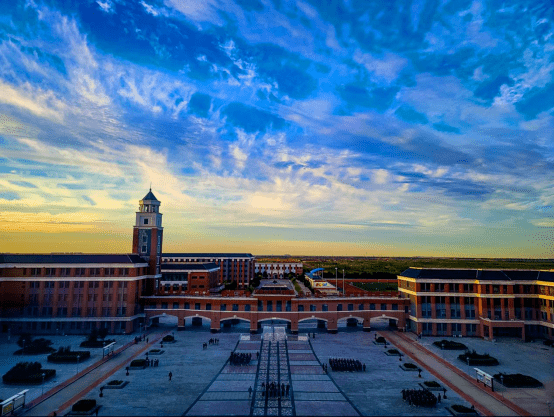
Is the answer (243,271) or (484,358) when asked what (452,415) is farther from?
(243,271)

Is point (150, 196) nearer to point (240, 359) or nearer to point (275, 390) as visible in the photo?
point (240, 359)

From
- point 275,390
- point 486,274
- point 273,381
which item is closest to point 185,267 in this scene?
point 273,381

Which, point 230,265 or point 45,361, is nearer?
point 45,361

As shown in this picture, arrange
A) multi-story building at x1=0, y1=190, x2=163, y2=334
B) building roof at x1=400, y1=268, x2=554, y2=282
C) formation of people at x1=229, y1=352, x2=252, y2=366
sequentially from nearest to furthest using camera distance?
→ formation of people at x1=229, y1=352, x2=252, y2=366, building roof at x1=400, y1=268, x2=554, y2=282, multi-story building at x1=0, y1=190, x2=163, y2=334

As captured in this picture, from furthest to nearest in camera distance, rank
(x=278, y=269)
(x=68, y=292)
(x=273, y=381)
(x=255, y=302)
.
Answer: (x=278, y=269)
(x=255, y=302)
(x=68, y=292)
(x=273, y=381)

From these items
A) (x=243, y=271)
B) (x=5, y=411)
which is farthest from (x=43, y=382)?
(x=243, y=271)

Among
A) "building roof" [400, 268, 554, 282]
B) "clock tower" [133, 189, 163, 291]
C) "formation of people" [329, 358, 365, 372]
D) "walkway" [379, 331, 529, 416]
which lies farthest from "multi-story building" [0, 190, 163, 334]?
"building roof" [400, 268, 554, 282]

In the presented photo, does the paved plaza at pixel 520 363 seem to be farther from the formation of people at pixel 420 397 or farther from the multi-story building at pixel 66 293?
the multi-story building at pixel 66 293

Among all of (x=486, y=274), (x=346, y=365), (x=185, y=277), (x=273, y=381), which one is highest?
(x=486, y=274)

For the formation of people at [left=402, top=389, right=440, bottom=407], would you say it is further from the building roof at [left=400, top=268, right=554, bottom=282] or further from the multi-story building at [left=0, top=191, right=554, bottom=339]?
the building roof at [left=400, top=268, right=554, bottom=282]
